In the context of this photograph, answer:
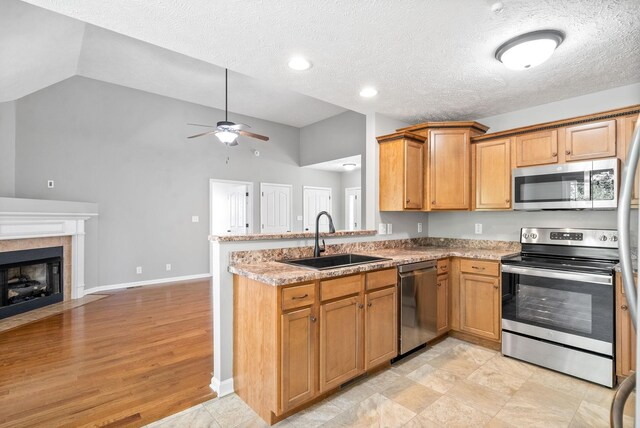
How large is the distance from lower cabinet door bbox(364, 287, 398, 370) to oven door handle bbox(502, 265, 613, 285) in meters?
1.16

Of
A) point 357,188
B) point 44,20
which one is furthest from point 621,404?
point 357,188

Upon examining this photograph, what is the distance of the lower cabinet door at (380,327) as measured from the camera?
2.46m

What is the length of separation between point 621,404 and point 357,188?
764 cm

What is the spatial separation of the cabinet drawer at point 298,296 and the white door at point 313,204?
17.4ft

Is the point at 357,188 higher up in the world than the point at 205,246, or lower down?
higher up

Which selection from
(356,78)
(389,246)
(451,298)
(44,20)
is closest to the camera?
(356,78)

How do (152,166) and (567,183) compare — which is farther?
(152,166)

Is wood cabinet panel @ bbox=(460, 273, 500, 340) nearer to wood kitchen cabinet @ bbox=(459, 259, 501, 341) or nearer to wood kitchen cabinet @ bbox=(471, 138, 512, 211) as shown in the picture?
wood kitchen cabinet @ bbox=(459, 259, 501, 341)

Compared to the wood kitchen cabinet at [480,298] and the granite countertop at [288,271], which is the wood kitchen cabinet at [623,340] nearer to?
the wood kitchen cabinet at [480,298]

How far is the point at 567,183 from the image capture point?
287cm

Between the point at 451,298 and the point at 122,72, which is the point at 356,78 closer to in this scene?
A: the point at 451,298

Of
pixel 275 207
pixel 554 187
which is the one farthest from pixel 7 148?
pixel 554 187

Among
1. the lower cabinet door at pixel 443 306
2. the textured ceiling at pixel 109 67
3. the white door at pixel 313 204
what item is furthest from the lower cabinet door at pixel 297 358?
the white door at pixel 313 204

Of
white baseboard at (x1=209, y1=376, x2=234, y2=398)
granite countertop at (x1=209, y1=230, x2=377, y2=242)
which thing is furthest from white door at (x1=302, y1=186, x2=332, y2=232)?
white baseboard at (x1=209, y1=376, x2=234, y2=398)
